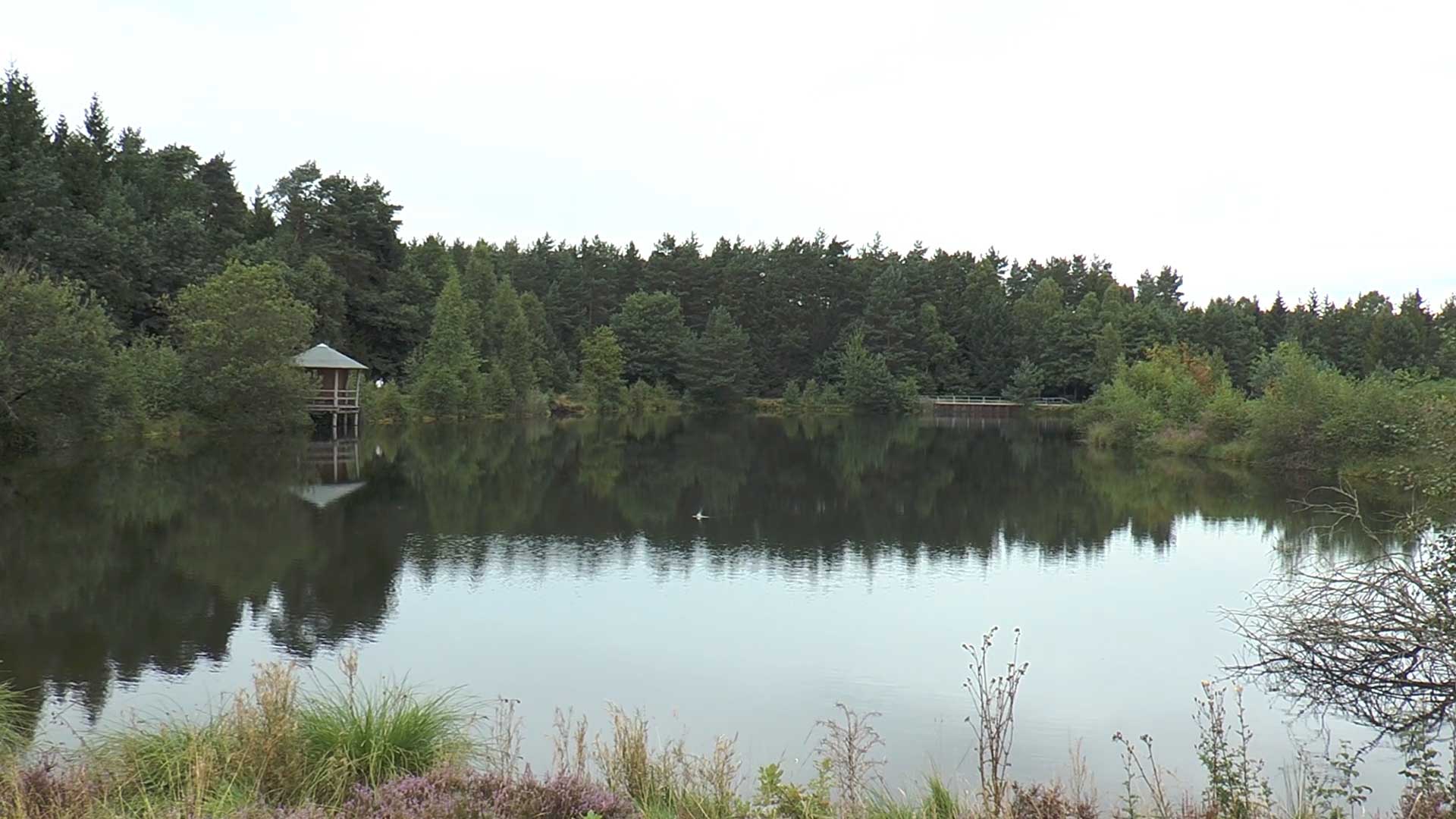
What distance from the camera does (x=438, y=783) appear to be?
5.49 metres

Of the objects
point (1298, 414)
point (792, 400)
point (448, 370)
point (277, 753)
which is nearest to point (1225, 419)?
point (1298, 414)

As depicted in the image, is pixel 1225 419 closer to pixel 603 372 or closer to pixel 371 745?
pixel 371 745

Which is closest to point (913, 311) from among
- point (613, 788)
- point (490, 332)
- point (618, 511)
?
point (490, 332)

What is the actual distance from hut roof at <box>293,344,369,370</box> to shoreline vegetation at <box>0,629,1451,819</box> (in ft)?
117

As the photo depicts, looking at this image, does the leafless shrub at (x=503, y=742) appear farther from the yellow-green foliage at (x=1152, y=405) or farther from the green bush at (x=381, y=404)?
the green bush at (x=381, y=404)

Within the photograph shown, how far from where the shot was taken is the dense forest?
37.1m

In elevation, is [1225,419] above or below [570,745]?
above

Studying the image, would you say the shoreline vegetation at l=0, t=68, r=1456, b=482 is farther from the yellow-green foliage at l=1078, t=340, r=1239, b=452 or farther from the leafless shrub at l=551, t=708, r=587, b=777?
the leafless shrub at l=551, t=708, r=587, b=777

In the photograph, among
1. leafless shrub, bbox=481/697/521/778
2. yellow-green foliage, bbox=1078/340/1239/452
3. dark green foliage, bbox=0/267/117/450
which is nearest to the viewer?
leafless shrub, bbox=481/697/521/778

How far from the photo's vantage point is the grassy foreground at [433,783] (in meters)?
5.31

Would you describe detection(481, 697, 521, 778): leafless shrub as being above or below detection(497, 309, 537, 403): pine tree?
below

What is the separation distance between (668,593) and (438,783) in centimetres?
906

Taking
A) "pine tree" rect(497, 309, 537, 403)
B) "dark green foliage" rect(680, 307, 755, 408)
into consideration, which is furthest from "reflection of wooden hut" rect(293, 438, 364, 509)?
"dark green foliage" rect(680, 307, 755, 408)

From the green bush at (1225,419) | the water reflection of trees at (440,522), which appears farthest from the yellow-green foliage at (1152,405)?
the water reflection of trees at (440,522)
